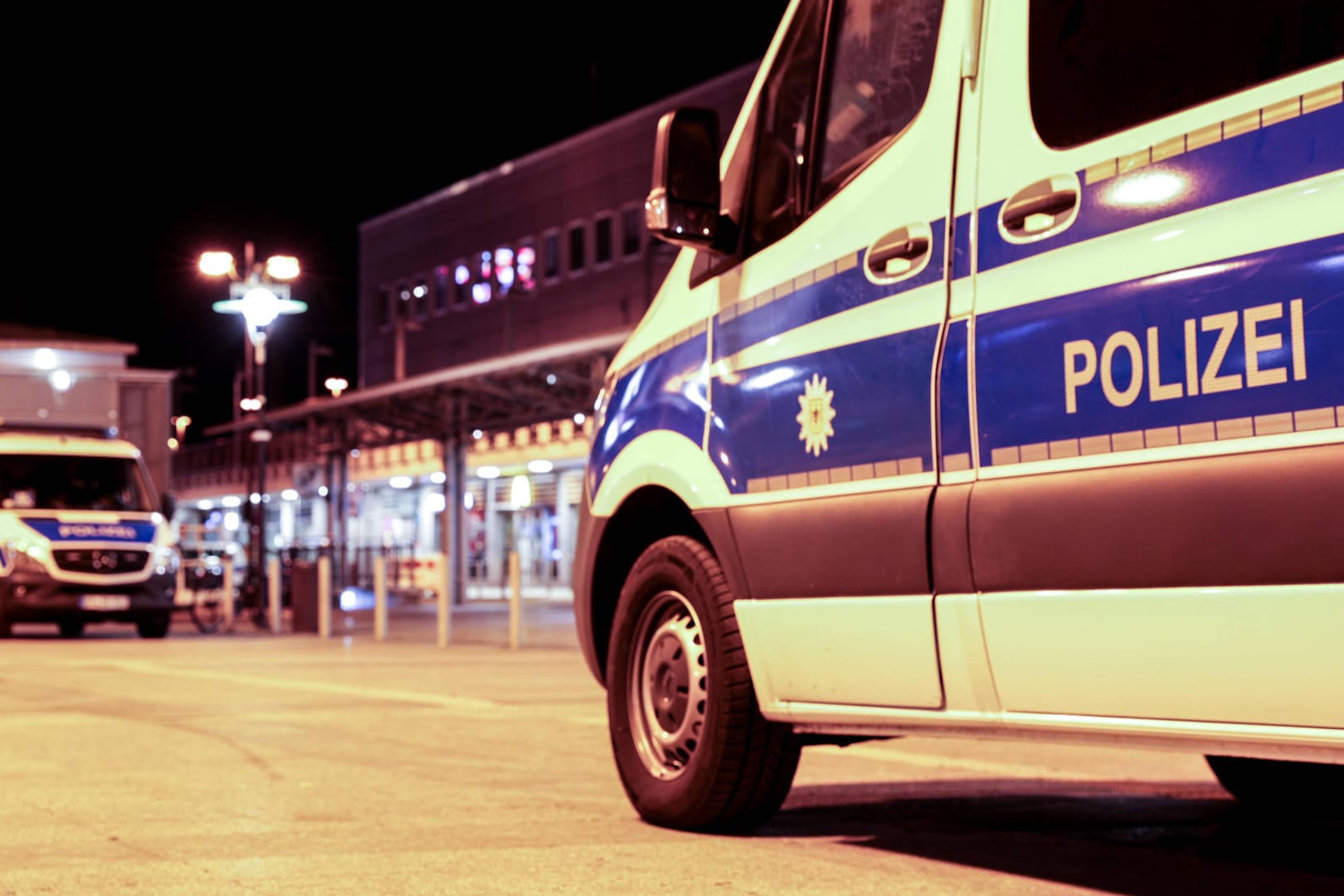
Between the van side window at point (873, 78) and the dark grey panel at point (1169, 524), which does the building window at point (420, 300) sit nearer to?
the van side window at point (873, 78)

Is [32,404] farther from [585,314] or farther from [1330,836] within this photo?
[1330,836]

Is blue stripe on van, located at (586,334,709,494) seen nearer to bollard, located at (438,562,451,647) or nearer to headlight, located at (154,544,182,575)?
bollard, located at (438,562,451,647)

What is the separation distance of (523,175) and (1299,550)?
4587cm

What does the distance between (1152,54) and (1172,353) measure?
0.64m

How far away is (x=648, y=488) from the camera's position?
595cm

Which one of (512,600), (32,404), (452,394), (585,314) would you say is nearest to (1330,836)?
(512,600)

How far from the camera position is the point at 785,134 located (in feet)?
18.0

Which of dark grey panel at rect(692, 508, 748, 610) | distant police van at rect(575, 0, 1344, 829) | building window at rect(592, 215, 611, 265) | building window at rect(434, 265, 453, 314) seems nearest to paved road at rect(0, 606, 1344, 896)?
distant police van at rect(575, 0, 1344, 829)

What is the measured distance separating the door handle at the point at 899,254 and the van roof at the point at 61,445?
62.7 feet

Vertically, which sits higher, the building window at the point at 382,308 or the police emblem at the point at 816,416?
the building window at the point at 382,308

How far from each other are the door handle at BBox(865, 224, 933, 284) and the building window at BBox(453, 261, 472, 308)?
4699 centimetres

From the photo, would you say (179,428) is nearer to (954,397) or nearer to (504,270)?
(504,270)

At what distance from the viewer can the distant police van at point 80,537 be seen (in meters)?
21.6

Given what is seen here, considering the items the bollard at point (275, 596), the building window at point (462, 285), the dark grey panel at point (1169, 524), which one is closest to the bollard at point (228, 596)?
the bollard at point (275, 596)
